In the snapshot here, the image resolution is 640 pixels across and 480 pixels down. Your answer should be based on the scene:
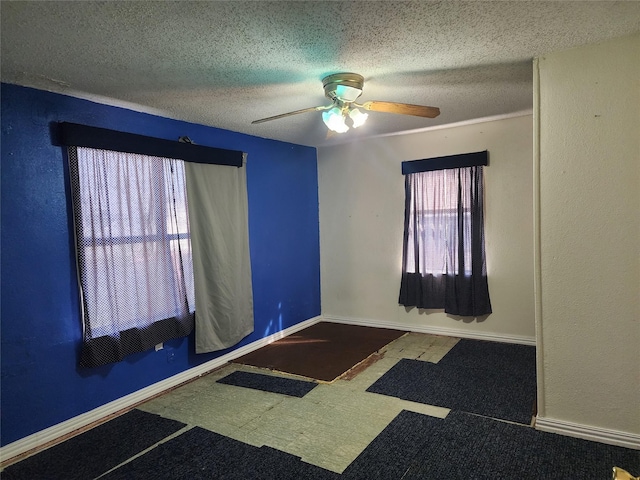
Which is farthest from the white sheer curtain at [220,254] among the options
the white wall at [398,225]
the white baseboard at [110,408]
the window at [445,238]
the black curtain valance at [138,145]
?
the window at [445,238]

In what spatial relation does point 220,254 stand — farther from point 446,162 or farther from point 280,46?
point 446,162

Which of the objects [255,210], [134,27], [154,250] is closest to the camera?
[134,27]

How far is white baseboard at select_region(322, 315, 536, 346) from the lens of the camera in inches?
160

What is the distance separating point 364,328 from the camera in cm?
483

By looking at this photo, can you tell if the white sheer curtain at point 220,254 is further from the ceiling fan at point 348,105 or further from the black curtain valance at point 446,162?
the black curtain valance at point 446,162

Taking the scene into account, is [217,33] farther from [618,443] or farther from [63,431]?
[618,443]

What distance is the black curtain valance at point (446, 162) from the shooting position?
4.09m

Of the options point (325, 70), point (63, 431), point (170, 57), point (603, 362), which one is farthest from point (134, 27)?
point (603, 362)

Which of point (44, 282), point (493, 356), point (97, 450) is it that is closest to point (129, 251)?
point (44, 282)

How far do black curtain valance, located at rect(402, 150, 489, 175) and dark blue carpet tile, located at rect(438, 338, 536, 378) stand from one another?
1778 millimetres

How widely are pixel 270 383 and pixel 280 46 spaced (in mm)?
2496

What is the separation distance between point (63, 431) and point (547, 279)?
3152 millimetres

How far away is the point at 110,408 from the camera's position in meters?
2.94

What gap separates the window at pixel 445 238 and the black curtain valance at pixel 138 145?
6.29ft
